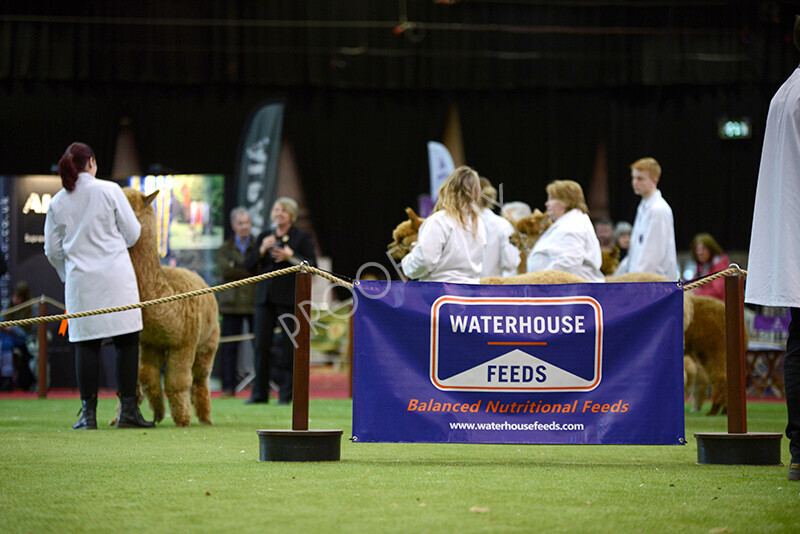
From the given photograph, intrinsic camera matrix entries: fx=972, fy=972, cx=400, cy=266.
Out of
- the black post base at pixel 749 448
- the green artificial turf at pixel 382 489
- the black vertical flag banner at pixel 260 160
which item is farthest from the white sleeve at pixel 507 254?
the black vertical flag banner at pixel 260 160

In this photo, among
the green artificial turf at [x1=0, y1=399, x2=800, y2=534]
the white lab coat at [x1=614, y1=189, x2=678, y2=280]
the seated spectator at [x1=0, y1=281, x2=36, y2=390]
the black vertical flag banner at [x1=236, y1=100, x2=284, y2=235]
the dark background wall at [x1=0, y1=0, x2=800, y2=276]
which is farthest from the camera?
the dark background wall at [x1=0, y1=0, x2=800, y2=276]

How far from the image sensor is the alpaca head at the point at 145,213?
19.9ft

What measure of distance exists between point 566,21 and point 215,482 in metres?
13.4

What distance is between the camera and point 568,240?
6297 millimetres

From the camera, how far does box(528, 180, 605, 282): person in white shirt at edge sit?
20.6 ft

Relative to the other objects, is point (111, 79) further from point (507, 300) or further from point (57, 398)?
point (507, 300)

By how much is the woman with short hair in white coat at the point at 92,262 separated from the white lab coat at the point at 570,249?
2583mm

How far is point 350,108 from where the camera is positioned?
16.5 m

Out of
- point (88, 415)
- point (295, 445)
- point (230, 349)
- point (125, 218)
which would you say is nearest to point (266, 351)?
point (230, 349)

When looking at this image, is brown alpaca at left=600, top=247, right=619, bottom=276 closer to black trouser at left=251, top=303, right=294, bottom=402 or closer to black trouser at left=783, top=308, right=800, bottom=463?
black trouser at left=251, top=303, right=294, bottom=402

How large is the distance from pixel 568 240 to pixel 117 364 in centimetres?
293

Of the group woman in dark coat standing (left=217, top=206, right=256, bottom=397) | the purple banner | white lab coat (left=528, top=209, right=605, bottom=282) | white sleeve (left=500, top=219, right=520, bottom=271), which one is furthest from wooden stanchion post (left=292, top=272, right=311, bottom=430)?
woman in dark coat standing (left=217, top=206, right=256, bottom=397)

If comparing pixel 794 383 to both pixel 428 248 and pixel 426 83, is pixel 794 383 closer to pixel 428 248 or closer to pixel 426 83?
pixel 428 248

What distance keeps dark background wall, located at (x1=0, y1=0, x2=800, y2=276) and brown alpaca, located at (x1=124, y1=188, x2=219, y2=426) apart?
9428mm
